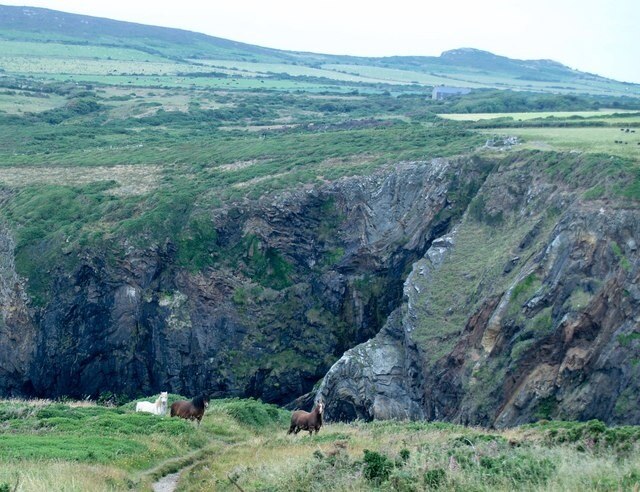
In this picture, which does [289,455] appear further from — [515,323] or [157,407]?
[515,323]

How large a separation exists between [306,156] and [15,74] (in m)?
72.9

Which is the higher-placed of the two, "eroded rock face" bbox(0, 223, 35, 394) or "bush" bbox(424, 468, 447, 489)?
"bush" bbox(424, 468, 447, 489)

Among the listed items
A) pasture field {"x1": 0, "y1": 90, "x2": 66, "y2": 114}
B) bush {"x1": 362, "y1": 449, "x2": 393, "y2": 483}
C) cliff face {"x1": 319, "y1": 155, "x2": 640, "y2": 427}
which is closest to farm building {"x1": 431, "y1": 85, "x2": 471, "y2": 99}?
pasture field {"x1": 0, "y1": 90, "x2": 66, "y2": 114}

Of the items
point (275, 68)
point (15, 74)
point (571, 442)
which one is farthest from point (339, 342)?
point (275, 68)

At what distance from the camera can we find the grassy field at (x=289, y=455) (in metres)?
13.9

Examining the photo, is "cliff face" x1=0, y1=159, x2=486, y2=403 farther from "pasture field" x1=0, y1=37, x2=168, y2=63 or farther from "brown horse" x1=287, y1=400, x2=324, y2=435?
"pasture field" x1=0, y1=37, x2=168, y2=63

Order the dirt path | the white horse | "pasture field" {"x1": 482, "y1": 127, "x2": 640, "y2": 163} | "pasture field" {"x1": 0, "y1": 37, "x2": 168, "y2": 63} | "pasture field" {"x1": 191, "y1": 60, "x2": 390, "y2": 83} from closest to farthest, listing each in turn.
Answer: the dirt path, the white horse, "pasture field" {"x1": 482, "y1": 127, "x2": 640, "y2": 163}, "pasture field" {"x1": 0, "y1": 37, "x2": 168, "y2": 63}, "pasture field" {"x1": 191, "y1": 60, "x2": 390, "y2": 83}

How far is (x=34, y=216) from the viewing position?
155 ft

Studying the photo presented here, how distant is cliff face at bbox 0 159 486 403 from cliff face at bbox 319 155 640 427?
3.31 m

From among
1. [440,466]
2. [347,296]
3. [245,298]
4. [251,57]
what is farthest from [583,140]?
Answer: [251,57]

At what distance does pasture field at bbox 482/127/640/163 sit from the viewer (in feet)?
128

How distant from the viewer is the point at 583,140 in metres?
43.9

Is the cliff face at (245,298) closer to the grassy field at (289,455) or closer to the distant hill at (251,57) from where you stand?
the grassy field at (289,455)

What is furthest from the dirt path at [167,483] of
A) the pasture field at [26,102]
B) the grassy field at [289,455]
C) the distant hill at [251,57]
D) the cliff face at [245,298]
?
the distant hill at [251,57]
